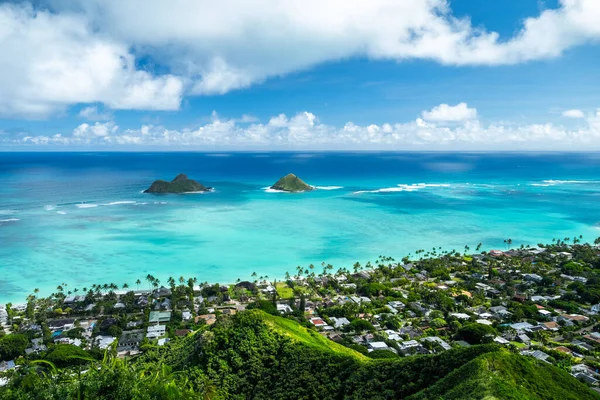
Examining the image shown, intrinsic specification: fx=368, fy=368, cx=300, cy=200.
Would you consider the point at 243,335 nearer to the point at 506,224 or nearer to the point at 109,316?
the point at 109,316

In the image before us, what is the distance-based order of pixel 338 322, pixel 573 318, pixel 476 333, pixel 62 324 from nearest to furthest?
pixel 476 333 < pixel 62 324 < pixel 338 322 < pixel 573 318

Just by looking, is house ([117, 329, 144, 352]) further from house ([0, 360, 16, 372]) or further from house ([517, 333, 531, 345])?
house ([517, 333, 531, 345])

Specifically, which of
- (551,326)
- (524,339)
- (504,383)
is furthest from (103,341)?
(551,326)

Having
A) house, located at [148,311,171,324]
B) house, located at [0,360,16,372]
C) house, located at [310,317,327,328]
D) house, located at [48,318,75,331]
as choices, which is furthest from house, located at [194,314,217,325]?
house, located at [0,360,16,372]

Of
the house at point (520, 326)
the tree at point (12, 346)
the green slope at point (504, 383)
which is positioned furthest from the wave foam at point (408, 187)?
the green slope at point (504, 383)

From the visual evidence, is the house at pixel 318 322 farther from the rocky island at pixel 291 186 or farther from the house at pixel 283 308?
the rocky island at pixel 291 186

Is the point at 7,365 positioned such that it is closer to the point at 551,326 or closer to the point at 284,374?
the point at 284,374

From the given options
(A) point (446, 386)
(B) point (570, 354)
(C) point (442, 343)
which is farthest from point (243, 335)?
(B) point (570, 354)
